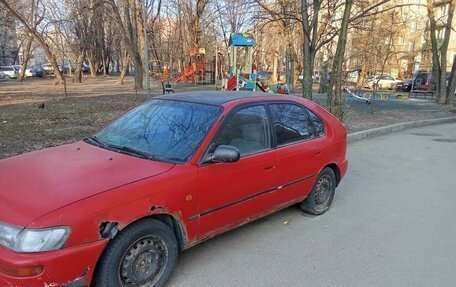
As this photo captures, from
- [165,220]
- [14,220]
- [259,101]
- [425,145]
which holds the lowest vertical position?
[425,145]

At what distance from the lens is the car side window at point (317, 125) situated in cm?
461

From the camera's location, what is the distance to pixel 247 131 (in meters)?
3.72

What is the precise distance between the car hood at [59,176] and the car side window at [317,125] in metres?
2.19

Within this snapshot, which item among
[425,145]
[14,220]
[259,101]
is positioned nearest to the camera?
[14,220]

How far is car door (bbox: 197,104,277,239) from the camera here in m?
3.25

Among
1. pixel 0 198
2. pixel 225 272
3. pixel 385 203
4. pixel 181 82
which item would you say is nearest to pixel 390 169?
pixel 385 203

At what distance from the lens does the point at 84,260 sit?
247cm

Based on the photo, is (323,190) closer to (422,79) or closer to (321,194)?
(321,194)

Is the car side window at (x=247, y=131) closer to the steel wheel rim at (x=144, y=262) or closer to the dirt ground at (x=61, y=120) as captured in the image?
the steel wheel rim at (x=144, y=262)

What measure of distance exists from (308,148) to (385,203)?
1.65m

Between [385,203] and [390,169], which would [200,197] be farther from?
[390,169]

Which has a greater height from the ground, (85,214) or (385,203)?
(85,214)

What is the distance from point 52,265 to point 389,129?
10.8m

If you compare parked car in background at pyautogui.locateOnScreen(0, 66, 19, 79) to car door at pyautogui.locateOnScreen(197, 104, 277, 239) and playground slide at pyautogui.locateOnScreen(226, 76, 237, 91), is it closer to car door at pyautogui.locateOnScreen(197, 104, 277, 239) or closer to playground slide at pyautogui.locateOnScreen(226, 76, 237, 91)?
playground slide at pyautogui.locateOnScreen(226, 76, 237, 91)
